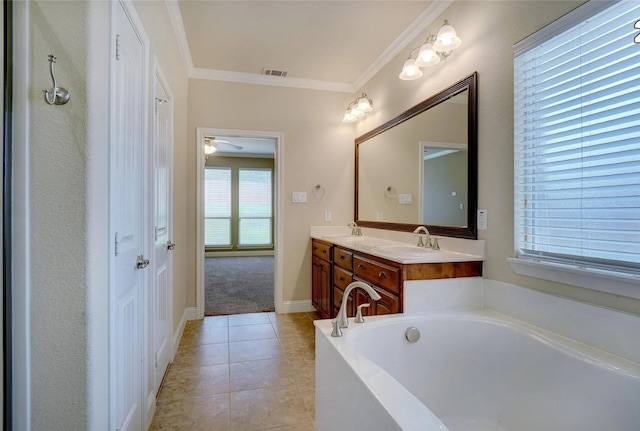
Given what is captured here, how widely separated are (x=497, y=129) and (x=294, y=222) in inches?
90.0

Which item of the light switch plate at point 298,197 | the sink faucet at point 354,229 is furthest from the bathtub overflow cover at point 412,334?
the light switch plate at point 298,197

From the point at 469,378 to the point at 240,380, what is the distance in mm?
1430

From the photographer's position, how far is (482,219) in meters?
1.86

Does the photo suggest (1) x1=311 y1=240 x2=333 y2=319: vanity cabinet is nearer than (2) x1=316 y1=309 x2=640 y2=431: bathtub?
No

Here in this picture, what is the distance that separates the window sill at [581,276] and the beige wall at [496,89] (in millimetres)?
43

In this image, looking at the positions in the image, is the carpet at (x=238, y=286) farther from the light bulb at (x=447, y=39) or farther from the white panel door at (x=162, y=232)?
the light bulb at (x=447, y=39)

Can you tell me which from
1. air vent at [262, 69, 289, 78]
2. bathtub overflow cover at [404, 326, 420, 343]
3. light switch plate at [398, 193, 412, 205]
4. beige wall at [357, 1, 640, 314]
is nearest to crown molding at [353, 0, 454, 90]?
beige wall at [357, 1, 640, 314]

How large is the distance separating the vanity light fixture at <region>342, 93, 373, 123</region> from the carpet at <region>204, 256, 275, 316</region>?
7.73 ft

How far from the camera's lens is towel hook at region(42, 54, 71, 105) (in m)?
0.91

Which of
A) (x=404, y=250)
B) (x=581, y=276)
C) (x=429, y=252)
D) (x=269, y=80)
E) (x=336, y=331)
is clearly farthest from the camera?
(x=269, y=80)

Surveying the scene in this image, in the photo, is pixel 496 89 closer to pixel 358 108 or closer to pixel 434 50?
pixel 434 50

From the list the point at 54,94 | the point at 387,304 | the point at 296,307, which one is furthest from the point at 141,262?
the point at 296,307

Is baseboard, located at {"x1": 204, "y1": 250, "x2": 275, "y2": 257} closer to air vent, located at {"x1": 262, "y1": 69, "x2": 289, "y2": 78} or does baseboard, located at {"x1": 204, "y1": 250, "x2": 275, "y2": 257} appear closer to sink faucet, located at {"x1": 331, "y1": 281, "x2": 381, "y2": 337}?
air vent, located at {"x1": 262, "y1": 69, "x2": 289, "y2": 78}

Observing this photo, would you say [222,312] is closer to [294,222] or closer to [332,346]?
[294,222]
